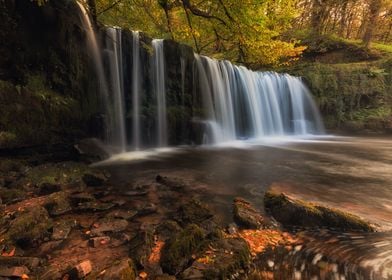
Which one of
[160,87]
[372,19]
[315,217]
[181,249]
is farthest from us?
[372,19]

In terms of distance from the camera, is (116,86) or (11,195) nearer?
(11,195)

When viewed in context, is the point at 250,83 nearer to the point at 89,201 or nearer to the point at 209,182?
the point at 209,182

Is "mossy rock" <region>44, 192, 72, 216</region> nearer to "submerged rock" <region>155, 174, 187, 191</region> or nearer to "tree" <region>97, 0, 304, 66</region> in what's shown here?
"submerged rock" <region>155, 174, 187, 191</region>


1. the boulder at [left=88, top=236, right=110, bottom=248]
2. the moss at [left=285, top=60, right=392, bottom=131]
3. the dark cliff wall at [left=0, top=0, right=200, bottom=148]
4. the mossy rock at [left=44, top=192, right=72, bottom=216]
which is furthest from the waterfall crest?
the boulder at [left=88, top=236, right=110, bottom=248]

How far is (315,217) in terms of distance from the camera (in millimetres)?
4383

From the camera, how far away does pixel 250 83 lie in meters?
16.5

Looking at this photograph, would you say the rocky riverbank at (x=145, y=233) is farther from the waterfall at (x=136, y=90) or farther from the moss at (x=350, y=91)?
the moss at (x=350, y=91)

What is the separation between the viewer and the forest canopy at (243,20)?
8.13 metres

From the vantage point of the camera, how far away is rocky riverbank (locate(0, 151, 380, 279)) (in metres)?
3.09

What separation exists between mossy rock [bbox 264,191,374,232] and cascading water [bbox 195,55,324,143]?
28.8 ft

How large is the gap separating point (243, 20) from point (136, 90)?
4890 millimetres

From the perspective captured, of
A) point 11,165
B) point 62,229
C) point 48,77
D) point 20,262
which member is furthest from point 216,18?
point 20,262

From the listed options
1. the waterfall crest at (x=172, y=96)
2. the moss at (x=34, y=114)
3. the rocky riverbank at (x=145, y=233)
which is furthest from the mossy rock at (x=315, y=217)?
the waterfall crest at (x=172, y=96)

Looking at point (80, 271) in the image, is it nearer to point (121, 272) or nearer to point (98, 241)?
point (121, 272)
